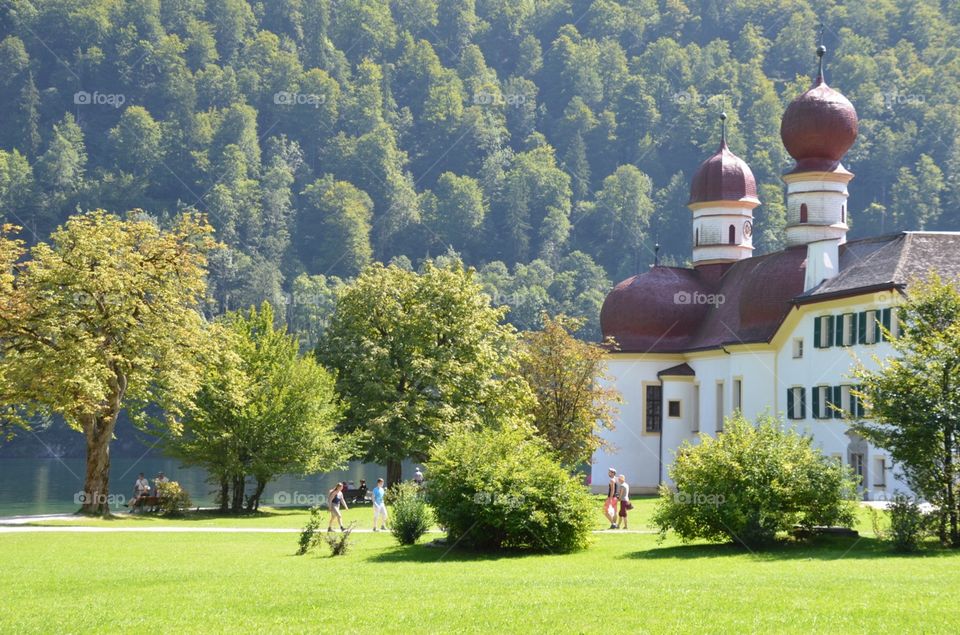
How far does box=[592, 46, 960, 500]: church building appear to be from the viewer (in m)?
47.6

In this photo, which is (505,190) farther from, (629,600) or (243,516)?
(629,600)

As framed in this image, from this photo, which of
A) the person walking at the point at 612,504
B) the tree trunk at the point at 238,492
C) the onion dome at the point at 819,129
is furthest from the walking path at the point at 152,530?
the onion dome at the point at 819,129

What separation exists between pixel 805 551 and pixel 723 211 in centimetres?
4352

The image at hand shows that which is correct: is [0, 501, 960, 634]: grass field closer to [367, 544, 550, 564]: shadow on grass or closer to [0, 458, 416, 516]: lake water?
[367, 544, 550, 564]: shadow on grass

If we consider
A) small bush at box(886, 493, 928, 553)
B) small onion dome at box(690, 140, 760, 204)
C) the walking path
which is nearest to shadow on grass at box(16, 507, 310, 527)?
the walking path

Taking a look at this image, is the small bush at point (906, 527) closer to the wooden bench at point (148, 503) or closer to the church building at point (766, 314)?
the church building at point (766, 314)

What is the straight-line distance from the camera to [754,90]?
197500 mm

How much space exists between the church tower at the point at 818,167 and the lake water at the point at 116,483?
24.1 metres

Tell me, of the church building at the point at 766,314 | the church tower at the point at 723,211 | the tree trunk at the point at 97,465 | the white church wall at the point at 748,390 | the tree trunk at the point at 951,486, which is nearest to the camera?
the tree trunk at the point at 951,486

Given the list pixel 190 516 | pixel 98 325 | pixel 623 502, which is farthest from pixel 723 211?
pixel 98 325

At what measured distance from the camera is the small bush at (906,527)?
2561 cm

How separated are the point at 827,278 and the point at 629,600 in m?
34.0

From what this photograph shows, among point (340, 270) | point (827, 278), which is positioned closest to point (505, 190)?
point (340, 270)

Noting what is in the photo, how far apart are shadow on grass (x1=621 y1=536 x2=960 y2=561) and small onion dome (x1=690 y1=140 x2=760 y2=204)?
1646 inches
